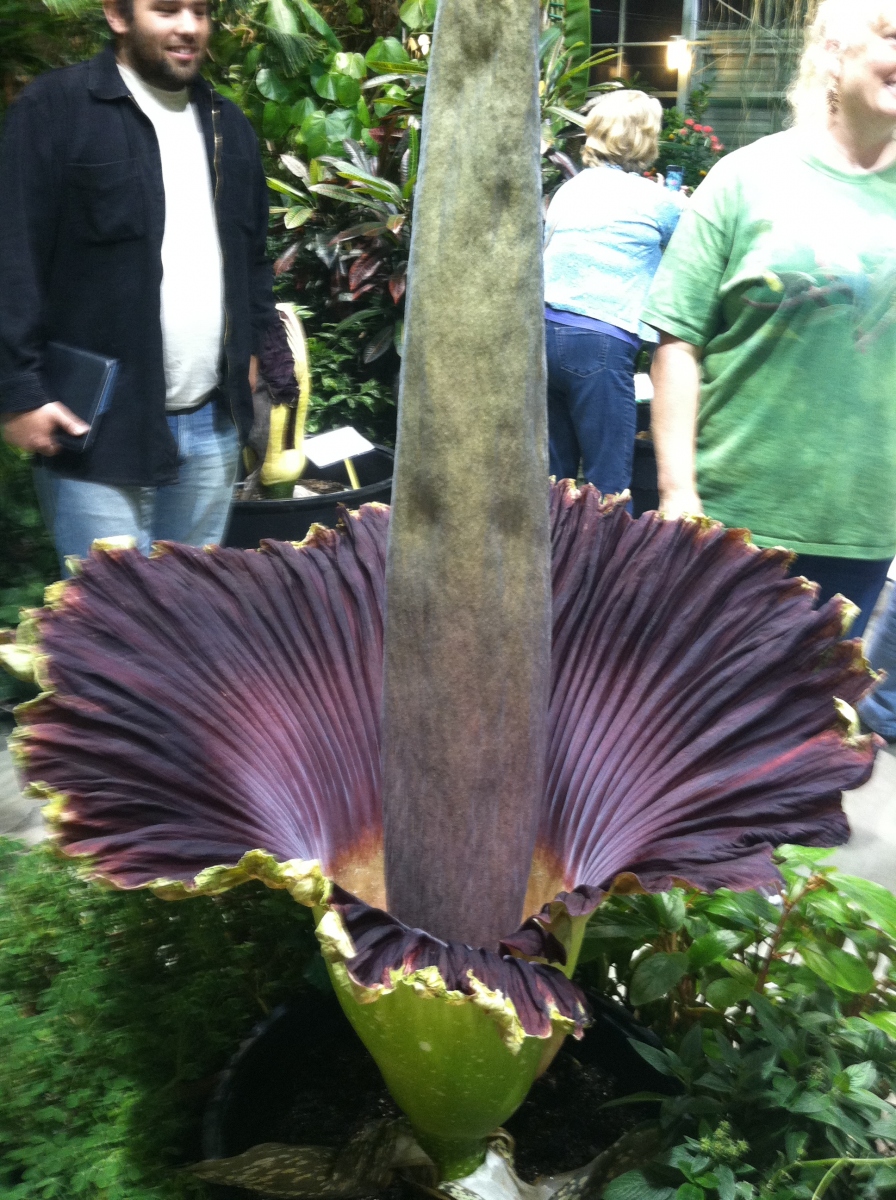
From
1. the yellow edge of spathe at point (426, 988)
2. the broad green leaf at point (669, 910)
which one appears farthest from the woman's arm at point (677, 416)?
the yellow edge of spathe at point (426, 988)

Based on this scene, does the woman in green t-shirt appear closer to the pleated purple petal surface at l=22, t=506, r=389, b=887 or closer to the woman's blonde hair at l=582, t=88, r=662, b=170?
the pleated purple petal surface at l=22, t=506, r=389, b=887

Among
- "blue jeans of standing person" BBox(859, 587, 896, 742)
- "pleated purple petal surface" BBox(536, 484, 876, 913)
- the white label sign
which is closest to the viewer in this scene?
"pleated purple petal surface" BBox(536, 484, 876, 913)

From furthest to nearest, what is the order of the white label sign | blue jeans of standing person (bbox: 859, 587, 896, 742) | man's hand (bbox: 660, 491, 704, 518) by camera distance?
blue jeans of standing person (bbox: 859, 587, 896, 742) < the white label sign < man's hand (bbox: 660, 491, 704, 518)

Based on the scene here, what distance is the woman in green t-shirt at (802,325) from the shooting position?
50.9 inches

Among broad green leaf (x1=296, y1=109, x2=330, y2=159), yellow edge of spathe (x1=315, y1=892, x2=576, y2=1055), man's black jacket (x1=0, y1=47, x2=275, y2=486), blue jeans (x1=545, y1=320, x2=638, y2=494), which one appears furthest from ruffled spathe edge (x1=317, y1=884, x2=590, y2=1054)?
broad green leaf (x1=296, y1=109, x2=330, y2=159)

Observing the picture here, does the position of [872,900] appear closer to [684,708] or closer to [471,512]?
[684,708]

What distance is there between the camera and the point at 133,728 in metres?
0.75

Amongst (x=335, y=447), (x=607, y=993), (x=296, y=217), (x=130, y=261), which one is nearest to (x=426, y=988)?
(x=607, y=993)

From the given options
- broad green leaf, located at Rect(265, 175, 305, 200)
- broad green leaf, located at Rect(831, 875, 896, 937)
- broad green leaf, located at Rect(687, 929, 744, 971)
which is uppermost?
broad green leaf, located at Rect(265, 175, 305, 200)

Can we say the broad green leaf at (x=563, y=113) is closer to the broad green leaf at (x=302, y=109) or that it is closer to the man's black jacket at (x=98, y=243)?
the broad green leaf at (x=302, y=109)

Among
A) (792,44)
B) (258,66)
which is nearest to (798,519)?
(792,44)

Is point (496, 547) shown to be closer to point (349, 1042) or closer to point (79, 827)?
point (79, 827)

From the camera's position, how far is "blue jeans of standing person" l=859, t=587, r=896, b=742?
8.23ft

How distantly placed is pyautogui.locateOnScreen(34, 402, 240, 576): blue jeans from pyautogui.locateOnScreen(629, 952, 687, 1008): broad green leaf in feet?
3.00
